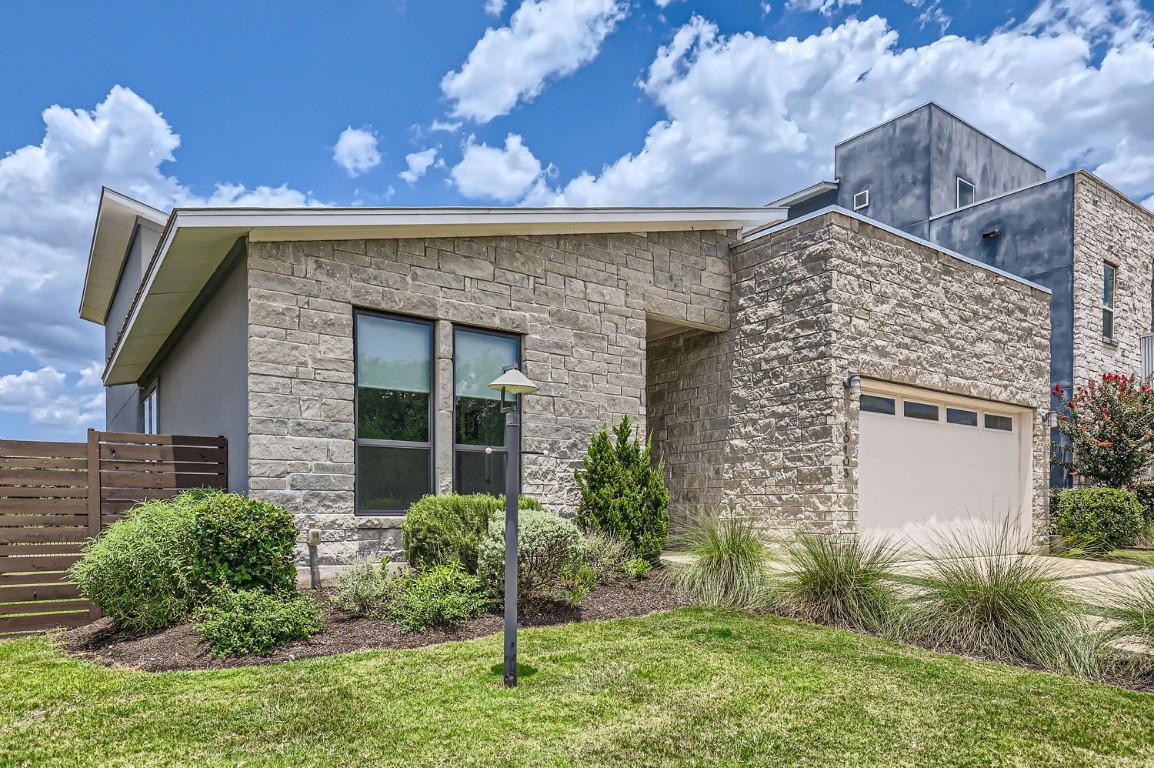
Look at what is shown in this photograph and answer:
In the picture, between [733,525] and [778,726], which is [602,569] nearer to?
[733,525]

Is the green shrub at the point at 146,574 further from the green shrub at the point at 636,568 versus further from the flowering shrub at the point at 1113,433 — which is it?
the flowering shrub at the point at 1113,433

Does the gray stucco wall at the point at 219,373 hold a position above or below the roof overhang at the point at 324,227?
below

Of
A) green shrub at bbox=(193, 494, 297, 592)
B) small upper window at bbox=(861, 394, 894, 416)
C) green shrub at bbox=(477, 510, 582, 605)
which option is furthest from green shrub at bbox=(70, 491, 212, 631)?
small upper window at bbox=(861, 394, 894, 416)

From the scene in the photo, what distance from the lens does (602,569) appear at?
7.62 meters

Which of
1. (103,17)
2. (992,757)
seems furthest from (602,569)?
(103,17)

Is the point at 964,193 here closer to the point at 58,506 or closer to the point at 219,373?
the point at 219,373

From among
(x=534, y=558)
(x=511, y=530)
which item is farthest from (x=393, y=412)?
(x=511, y=530)

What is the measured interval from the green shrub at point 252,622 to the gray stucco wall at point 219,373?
5.49ft

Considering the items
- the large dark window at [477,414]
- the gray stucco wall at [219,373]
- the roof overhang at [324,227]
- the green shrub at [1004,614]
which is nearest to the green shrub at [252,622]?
the gray stucco wall at [219,373]

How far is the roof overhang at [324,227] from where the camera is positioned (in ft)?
22.4

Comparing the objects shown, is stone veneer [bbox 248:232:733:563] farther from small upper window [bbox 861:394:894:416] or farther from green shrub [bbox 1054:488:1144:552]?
green shrub [bbox 1054:488:1144:552]

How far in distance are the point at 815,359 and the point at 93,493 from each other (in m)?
8.64

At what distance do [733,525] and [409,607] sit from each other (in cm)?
353

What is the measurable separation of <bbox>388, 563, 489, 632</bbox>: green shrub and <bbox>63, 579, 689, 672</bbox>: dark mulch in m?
0.09
